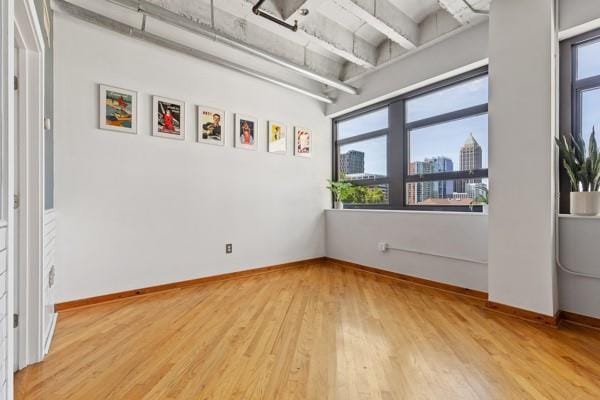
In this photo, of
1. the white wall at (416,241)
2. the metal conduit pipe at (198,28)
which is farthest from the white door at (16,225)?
the white wall at (416,241)

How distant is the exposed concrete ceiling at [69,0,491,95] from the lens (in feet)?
8.66

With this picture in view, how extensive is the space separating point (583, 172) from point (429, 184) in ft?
4.76

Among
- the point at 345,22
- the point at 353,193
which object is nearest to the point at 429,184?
the point at 353,193

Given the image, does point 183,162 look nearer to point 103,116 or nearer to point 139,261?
point 103,116

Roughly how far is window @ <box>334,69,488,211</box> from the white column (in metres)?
0.54

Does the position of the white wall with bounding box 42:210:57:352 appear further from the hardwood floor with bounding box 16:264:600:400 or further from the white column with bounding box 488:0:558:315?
the white column with bounding box 488:0:558:315

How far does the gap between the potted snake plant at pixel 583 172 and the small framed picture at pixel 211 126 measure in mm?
3318

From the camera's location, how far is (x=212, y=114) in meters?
3.31

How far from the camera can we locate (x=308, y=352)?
1.76 metres

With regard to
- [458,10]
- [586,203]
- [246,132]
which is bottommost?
[586,203]

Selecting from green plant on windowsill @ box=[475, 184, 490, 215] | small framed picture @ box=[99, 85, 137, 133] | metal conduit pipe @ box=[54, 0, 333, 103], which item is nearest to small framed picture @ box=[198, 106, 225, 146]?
metal conduit pipe @ box=[54, 0, 333, 103]

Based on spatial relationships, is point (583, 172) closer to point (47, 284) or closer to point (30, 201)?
point (30, 201)

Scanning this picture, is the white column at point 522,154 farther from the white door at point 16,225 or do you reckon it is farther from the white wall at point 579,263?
the white door at point 16,225

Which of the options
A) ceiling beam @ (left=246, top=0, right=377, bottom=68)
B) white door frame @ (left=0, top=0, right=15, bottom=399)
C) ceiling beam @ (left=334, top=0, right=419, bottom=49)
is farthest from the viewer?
ceiling beam @ (left=246, top=0, right=377, bottom=68)
